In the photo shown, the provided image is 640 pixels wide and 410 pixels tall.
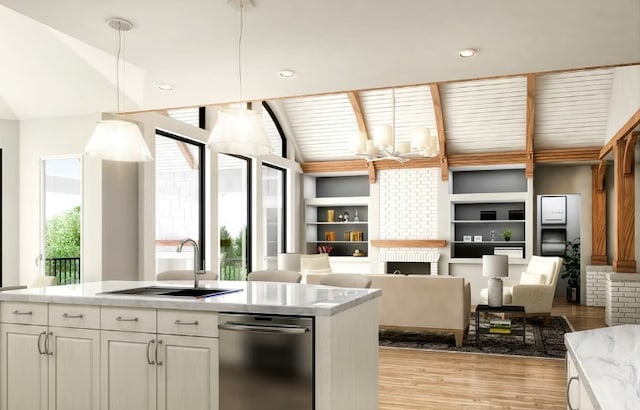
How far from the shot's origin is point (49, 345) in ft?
11.5

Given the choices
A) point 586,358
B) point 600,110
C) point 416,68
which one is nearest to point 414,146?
point 416,68

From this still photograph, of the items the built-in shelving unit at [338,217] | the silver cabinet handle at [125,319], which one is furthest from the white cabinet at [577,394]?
the built-in shelving unit at [338,217]

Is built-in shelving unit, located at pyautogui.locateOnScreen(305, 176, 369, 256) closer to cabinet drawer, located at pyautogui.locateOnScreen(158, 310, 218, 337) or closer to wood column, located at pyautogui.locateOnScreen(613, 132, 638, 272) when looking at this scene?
wood column, located at pyautogui.locateOnScreen(613, 132, 638, 272)

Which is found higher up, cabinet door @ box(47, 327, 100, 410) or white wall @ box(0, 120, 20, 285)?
white wall @ box(0, 120, 20, 285)

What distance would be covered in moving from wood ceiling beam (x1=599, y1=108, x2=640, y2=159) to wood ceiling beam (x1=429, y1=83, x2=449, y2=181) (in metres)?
2.70

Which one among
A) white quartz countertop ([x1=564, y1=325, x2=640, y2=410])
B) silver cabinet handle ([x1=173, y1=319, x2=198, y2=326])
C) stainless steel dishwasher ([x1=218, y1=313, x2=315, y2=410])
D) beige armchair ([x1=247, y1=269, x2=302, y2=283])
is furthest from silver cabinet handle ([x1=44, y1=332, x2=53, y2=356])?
white quartz countertop ([x1=564, y1=325, x2=640, y2=410])

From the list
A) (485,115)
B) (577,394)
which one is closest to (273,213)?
(485,115)

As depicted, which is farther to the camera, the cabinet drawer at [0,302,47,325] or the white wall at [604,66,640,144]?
the white wall at [604,66,640,144]

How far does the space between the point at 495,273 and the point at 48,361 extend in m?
5.20

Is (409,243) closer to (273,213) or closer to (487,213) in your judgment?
(487,213)

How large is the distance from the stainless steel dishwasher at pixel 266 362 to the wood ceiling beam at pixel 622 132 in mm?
5805

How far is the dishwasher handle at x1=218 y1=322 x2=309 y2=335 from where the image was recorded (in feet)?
9.49

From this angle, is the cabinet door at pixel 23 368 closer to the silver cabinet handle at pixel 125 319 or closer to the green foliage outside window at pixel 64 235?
the silver cabinet handle at pixel 125 319

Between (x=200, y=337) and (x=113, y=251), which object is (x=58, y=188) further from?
(x=200, y=337)
